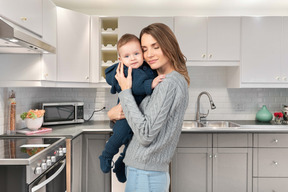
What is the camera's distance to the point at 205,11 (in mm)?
3764

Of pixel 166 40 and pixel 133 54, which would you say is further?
pixel 133 54

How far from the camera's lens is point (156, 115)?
1207mm

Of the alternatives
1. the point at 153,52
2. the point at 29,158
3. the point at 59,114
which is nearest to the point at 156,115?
the point at 153,52

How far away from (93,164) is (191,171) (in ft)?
3.62

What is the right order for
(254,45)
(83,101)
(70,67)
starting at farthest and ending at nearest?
(83,101) → (254,45) → (70,67)

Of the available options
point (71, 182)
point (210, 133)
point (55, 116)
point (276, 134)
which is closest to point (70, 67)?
point (55, 116)

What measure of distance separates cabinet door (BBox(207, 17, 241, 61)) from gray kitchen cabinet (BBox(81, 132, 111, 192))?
67.4 inches

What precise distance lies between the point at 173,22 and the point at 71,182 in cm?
215

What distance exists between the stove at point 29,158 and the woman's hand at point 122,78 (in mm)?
777

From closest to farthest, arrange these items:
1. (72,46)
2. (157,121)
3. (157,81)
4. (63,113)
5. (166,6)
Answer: (157,121) < (157,81) < (72,46) < (63,113) < (166,6)

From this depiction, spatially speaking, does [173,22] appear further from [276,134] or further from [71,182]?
[71,182]

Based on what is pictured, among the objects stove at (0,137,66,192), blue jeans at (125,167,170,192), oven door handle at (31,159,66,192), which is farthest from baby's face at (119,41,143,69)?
oven door handle at (31,159,66,192)

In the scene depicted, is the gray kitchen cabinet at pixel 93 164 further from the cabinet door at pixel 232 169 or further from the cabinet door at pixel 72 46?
the cabinet door at pixel 232 169

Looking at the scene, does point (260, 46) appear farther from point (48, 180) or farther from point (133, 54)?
point (48, 180)
